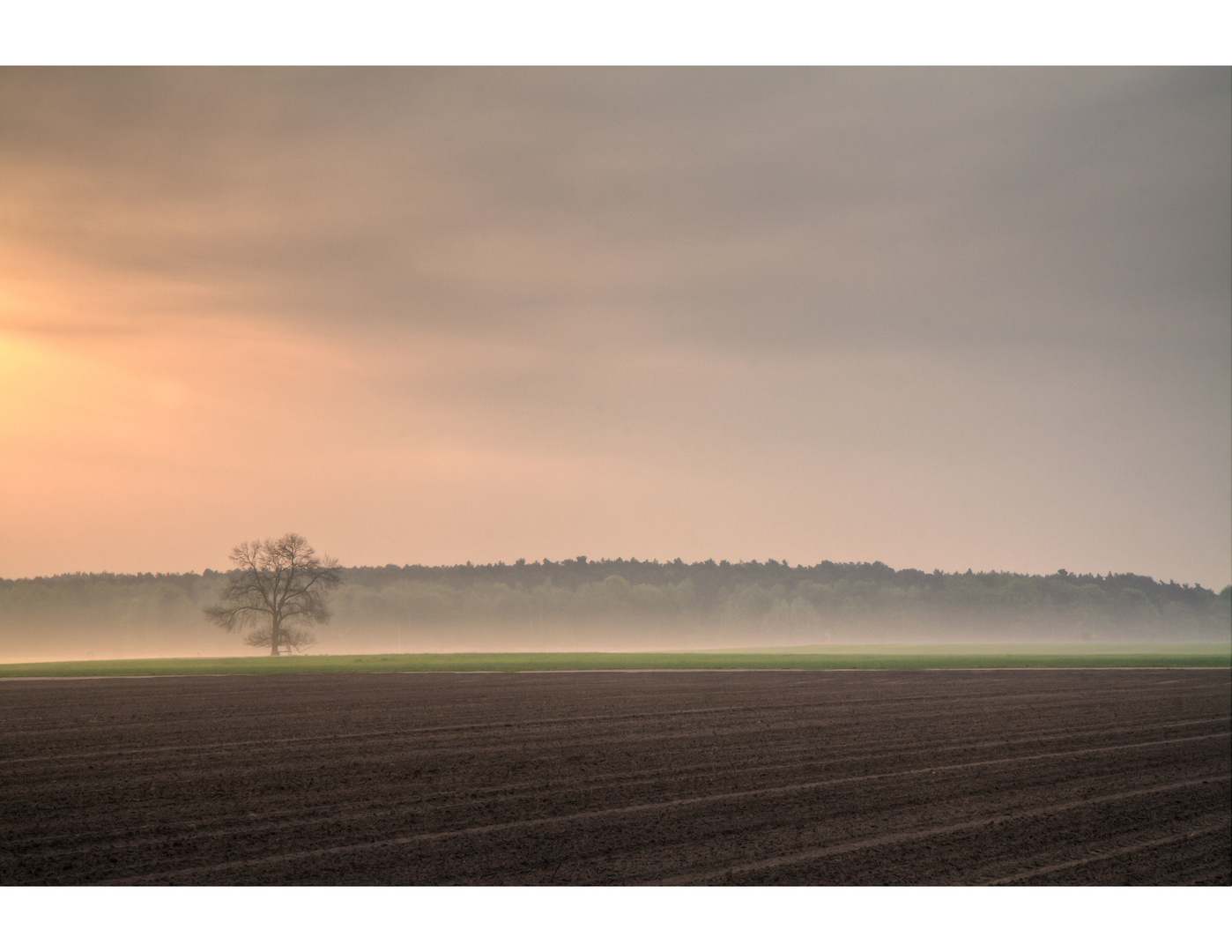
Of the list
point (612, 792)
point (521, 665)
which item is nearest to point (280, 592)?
point (521, 665)

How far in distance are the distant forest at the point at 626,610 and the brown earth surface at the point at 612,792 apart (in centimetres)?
11679

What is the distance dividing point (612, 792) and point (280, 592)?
81045 millimetres

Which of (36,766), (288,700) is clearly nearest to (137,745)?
→ (36,766)

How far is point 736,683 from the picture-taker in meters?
39.4

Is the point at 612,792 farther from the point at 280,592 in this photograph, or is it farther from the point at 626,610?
the point at 626,610

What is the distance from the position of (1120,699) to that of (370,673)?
113ft

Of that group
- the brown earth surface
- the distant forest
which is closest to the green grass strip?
the brown earth surface

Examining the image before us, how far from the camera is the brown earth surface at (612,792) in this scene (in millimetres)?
11336

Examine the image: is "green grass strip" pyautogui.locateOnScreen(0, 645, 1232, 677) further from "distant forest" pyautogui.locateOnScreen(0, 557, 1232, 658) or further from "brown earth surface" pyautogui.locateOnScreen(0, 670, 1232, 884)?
"distant forest" pyautogui.locateOnScreen(0, 557, 1232, 658)

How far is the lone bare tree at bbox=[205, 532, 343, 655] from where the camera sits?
8712 cm

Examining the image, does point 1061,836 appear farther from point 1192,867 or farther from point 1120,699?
point 1120,699

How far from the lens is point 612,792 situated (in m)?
15.1

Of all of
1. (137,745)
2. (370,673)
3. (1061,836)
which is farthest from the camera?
(370,673)

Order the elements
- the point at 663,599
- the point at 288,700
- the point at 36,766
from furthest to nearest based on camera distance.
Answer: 1. the point at 663,599
2. the point at 288,700
3. the point at 36,766
